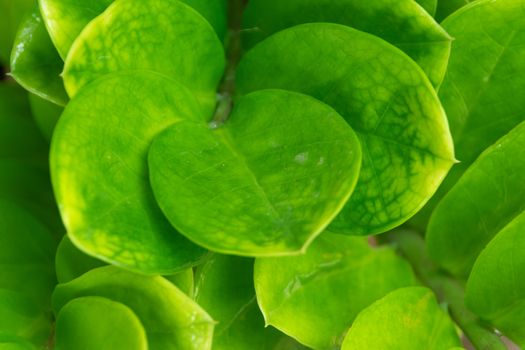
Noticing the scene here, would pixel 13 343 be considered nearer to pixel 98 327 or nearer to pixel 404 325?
pixel 98 327

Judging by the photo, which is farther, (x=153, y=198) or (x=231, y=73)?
(x=231, y=73)

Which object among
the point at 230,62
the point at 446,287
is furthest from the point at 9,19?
the point at 446,287

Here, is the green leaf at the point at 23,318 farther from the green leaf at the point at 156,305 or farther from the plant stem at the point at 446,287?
the plant stem at the point at 446,287

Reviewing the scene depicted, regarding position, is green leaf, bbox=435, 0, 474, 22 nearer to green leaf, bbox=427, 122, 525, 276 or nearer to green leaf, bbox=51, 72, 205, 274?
green leaf, bbox=427, 122, 525, 276

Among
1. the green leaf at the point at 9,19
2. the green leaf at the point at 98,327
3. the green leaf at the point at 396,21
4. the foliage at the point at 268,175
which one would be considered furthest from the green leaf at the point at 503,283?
the green leaf at the point at 9,19

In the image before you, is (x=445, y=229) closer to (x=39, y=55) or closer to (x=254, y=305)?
(x=254, y=305)

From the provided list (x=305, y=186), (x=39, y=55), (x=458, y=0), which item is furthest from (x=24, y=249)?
(x=458, y=0)

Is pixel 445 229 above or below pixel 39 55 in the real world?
below
